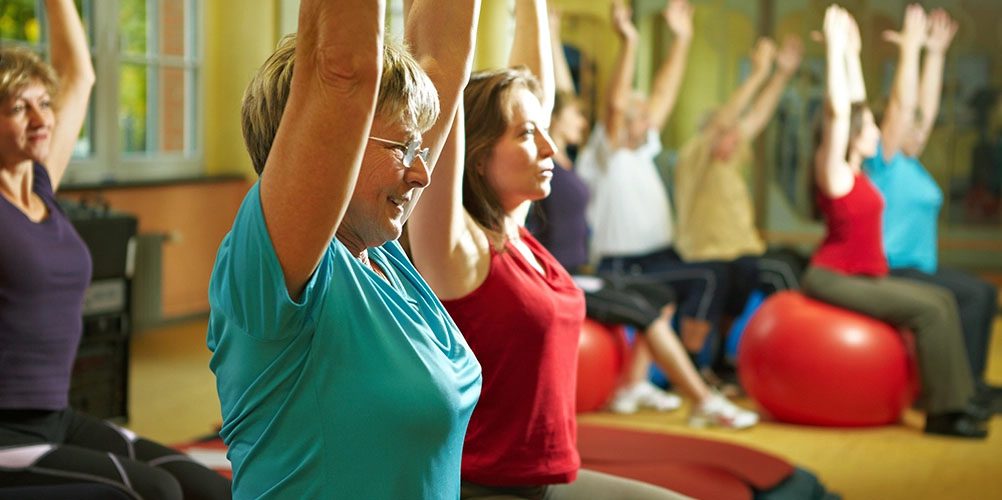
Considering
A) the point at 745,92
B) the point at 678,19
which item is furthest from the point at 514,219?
the point at 745,92

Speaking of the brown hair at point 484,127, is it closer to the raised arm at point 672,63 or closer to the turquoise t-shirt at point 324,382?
the turquoise t-shirt at point 324,382

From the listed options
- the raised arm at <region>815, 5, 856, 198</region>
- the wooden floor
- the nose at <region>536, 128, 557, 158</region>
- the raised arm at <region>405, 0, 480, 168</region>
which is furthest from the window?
the raised arm at <region>405, 0, 480, 168</region>

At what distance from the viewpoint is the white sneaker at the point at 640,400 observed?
17.0 ft

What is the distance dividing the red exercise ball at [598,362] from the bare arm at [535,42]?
7.94 feet

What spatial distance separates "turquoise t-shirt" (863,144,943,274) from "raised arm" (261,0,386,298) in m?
4.76

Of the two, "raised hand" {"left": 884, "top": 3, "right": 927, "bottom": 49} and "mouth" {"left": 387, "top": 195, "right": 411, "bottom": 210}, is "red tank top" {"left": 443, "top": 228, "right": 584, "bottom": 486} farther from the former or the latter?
"raised hand" {"left": 884, "top": 3, "right": 927, "bottom": 49}

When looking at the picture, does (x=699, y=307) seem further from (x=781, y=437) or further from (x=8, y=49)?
(x=8, y=49)

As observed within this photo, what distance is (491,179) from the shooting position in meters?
2.23

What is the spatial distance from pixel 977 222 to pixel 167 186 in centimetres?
635

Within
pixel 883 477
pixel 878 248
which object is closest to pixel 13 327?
pixel 883 477

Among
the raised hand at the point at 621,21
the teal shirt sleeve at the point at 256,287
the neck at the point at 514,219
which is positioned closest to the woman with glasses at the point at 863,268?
the raised hand at the point at 621,21

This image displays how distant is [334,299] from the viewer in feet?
4.27

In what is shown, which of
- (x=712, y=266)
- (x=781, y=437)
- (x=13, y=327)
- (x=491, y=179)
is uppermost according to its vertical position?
(x=491, y=179)

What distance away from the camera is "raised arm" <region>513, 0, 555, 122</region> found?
Answer: 2.48m
